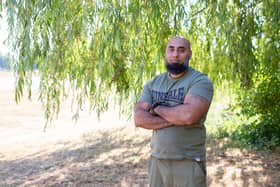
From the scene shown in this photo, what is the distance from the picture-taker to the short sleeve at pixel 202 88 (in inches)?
75.8

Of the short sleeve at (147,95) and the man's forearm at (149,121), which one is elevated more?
the short sleeve at (147,95)

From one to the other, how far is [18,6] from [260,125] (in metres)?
4.02

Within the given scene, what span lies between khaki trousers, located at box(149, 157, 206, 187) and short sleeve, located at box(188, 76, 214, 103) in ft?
1.16

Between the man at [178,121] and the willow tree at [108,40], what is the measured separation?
0.60m

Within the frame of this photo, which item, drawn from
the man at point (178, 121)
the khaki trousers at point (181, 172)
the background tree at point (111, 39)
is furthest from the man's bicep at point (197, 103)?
the background tree at point (111, 39)

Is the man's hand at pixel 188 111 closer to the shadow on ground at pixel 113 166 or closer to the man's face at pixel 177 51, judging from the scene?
the man's face at pixel 177 51

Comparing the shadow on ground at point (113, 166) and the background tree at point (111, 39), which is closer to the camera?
the background tree at point (111, 39)

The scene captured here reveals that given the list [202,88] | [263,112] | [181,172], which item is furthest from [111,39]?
[263,112]

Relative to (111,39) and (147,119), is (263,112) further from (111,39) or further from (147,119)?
(147,119)

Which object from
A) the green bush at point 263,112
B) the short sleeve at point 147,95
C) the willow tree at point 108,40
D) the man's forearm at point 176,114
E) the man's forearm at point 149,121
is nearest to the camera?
the man's forearm at point 176,114

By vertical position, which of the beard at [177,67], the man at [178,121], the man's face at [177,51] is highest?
the man's face at [177,51]

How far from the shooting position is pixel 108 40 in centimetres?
250

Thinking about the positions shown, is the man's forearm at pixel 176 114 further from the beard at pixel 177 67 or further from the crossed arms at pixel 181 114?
the beard at pixel 177 67

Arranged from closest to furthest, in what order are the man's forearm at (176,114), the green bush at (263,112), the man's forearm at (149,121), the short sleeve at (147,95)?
the man's forearm at (176,114), the man's forearm at (149,121), the short sleeve at (147,95), the green bush at (263,112)
